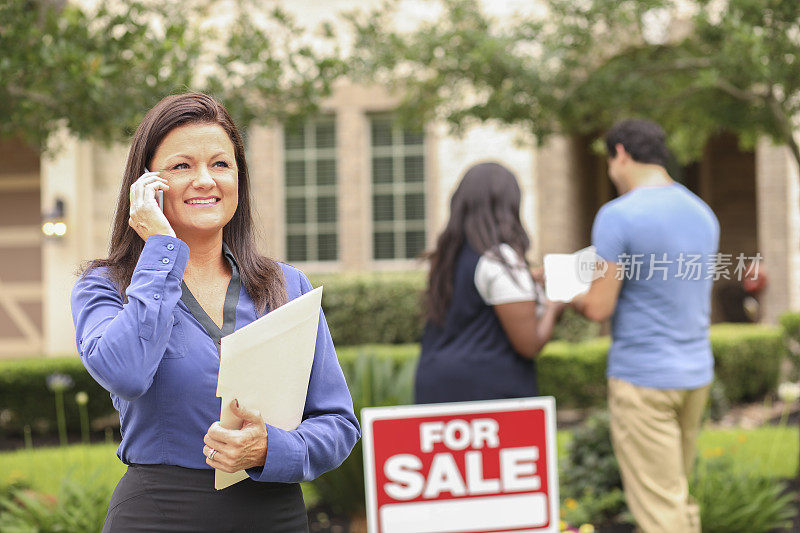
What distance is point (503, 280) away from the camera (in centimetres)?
356

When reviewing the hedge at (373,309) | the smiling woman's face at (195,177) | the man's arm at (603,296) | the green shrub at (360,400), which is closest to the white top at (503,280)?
the man's arm at (603,296)

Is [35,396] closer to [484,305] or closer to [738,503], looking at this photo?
[484,305]

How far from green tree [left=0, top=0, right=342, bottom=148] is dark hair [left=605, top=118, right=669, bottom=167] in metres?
2.11

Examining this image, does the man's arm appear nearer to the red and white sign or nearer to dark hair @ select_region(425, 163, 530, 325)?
dark hair @ select_region(425, 163, 530, 325)

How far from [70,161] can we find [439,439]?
9.13 m

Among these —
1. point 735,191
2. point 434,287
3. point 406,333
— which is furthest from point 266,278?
point 735,191

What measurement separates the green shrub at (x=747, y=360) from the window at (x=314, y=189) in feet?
17.5

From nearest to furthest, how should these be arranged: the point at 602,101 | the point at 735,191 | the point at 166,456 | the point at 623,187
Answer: the point at 166,456 < the point at 623,187 < the point at 602,101 < the point at 735,191

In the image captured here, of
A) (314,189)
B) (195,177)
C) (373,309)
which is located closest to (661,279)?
(195,177)

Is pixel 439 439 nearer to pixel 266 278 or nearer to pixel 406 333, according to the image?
pixel 266 278

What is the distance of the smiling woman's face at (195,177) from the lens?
180 cm

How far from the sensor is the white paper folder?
1.57 m

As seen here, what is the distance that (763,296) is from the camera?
11.8 meters

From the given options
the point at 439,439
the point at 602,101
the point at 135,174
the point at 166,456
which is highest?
the point at 602,101
